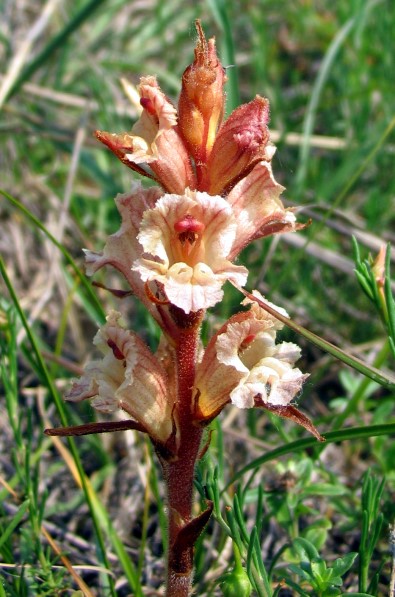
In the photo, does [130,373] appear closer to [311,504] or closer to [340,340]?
[311,504]

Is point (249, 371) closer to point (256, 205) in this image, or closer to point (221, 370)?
point (221, 370)

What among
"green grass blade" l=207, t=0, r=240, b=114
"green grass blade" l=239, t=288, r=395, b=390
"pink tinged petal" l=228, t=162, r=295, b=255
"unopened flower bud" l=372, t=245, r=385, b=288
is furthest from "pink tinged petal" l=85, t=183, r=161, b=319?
"green grass blade" l=207, t=0, r=240, b=114

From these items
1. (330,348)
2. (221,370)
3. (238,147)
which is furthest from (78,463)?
(238,147)

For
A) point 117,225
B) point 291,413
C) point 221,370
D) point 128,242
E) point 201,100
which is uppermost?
point 201,100

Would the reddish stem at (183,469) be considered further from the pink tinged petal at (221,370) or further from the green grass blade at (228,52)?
the green grass blade at (228,52)

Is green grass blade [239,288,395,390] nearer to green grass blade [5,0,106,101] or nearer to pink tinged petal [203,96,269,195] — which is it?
pink tinged petal [203,96,269,195]

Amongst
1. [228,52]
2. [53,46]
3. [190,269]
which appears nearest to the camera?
[190,269]
